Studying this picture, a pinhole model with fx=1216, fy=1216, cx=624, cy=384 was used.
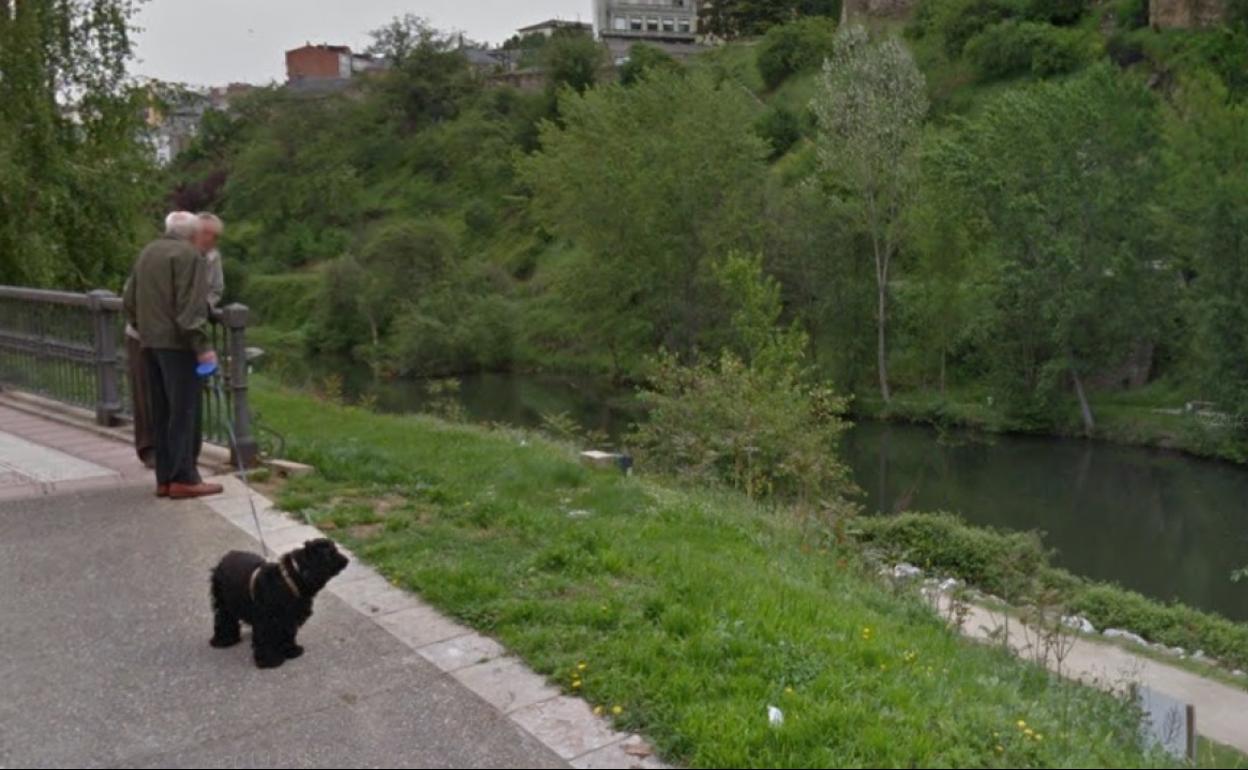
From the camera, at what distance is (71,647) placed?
538 cm

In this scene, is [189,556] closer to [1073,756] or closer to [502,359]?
[1073,756]

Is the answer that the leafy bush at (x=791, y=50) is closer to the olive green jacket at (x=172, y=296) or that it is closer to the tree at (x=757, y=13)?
the tree at (x=757, y=13)

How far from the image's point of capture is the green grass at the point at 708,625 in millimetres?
4168

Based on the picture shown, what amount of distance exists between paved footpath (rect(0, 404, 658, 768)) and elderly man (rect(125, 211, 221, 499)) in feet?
2.62

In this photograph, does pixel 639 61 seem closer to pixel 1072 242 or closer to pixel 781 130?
pixel 781 130

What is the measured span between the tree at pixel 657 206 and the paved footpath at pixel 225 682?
118 feet

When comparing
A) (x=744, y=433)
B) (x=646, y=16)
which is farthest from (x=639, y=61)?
(x=744, y=433)

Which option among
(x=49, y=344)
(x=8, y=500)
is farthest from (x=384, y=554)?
(x=49, y=344)

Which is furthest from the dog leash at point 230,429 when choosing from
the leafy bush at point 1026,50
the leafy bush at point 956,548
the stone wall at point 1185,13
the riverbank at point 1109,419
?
the stone wall at point 1185,13

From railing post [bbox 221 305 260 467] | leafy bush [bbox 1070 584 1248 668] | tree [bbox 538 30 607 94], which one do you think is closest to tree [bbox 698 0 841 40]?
tree [bbox 538 30 607 94]

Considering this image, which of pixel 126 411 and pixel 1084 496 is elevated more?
pixel 126 411

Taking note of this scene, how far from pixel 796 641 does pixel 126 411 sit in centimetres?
748

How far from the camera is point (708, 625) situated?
5.17m

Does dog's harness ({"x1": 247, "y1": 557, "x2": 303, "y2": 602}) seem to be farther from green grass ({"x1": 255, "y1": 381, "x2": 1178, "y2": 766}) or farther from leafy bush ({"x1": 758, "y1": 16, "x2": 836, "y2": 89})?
leafy bush ({"x1": 758, "y1": 16, "x2": 836, "y2": 89})
